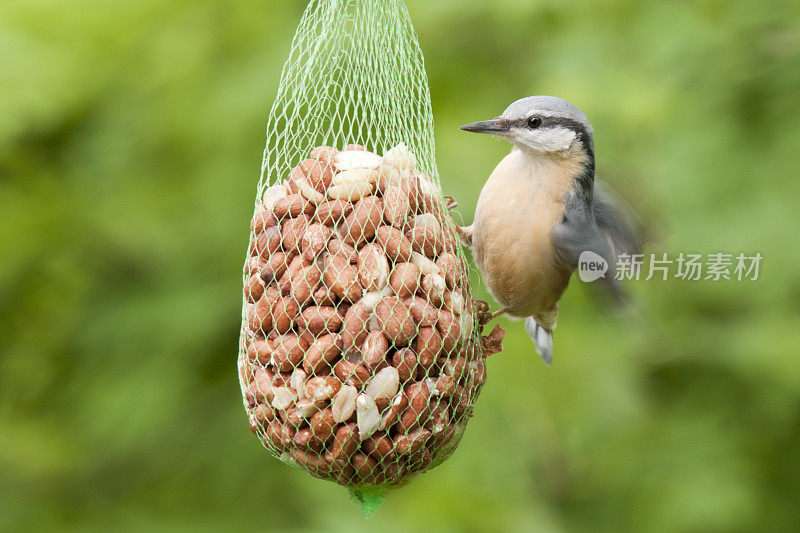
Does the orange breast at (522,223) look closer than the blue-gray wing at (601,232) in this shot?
No

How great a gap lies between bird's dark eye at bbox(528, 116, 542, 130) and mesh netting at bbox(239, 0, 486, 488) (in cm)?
44

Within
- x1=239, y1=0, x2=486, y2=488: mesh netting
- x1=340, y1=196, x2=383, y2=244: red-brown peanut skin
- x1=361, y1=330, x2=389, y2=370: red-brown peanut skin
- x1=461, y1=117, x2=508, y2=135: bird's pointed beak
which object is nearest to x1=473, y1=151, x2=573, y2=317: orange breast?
x1=461, y1=117, x2=508, y2=135: bird's pointed beak

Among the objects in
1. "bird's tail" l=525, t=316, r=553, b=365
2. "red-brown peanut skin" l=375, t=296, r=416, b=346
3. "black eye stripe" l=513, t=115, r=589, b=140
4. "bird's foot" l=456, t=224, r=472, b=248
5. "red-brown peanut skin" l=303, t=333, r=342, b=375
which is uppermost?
"black eye stripe" l=513, t=115, r=589, b=140

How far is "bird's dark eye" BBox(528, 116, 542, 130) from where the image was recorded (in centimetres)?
261

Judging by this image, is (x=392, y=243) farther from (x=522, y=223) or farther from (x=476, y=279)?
(x=476, y=279)

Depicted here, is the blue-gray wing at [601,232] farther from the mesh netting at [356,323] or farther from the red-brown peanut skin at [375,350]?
the red-brown peanut skin at [375,350]

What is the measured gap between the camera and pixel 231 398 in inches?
149

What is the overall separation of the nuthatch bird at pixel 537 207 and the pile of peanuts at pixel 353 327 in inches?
16.4

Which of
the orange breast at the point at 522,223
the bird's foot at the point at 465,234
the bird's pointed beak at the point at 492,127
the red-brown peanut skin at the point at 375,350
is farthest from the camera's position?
the bird's foot at the point at 465,234

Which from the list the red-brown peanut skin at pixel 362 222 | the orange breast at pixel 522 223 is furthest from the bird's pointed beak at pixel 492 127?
the red-brown peanut skin at pixel 362 222

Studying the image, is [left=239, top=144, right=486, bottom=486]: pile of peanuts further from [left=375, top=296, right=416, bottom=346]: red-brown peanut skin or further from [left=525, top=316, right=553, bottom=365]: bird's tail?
[left=525, top=316, right=553, bottom=365]: bird's tail

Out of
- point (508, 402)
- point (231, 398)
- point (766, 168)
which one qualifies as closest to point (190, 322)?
point (231, 398)

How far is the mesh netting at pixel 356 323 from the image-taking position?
2.14 m

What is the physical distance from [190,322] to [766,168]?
234cm
